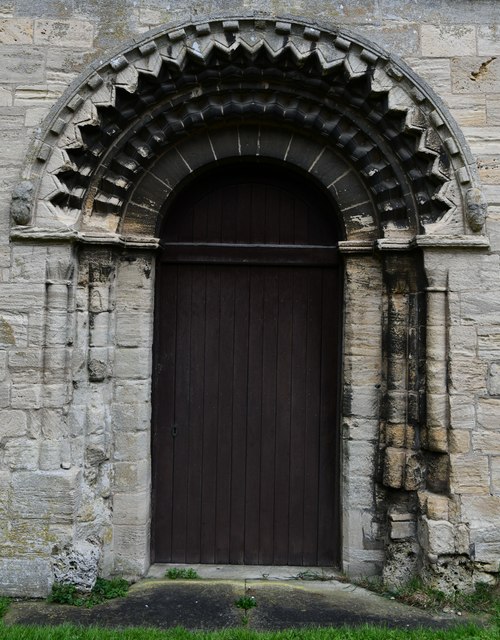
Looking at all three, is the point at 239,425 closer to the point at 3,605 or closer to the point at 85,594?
the point at 85,594

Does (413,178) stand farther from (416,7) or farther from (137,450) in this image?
(137,450)

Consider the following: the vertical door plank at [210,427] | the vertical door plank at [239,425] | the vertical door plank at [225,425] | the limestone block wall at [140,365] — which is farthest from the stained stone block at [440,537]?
the vertical door plank at [210,427]

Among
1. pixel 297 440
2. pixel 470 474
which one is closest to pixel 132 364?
pixel 297 440

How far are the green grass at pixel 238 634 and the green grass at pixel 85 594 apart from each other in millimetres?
410

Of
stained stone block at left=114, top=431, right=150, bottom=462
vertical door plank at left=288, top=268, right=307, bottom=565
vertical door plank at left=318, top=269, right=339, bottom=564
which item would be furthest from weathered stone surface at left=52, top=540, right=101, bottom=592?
vertical door plank at left=318, top=269, right=339, bottom=564

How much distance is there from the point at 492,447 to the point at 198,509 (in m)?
2.37

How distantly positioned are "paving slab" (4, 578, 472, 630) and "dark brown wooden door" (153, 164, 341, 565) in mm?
460

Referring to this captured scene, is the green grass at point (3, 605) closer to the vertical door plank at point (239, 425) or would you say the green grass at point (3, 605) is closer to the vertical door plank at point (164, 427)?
the vertical door plank at point (164, 427)

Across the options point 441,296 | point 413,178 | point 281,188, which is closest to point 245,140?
point 281,188

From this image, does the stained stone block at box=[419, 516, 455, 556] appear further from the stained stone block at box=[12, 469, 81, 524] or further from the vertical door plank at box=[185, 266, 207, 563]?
the stained stone block at box=[12, 469, 81, 524]

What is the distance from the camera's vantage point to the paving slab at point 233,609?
4.14 metres

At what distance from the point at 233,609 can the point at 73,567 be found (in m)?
1.18

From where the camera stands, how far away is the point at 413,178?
474 cm

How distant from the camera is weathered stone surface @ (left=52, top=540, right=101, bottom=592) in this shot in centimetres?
446
